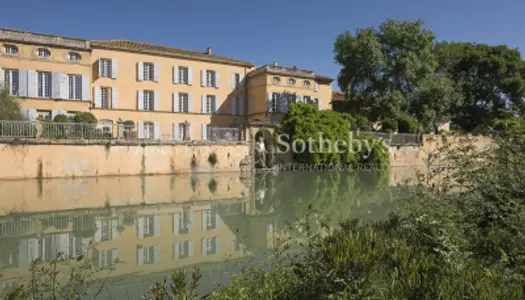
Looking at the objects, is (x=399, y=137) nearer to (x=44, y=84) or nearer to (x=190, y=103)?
(x=190, y=103)

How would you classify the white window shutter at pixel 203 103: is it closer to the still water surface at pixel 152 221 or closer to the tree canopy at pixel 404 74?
the tree canopy at pixel 404 74

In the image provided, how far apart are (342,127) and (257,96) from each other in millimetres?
9112

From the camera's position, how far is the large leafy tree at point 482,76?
3812 cm

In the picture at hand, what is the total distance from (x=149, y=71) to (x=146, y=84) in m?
1.04

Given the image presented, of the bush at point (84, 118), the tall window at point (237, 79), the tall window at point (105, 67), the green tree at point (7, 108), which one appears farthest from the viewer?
the tall window at point (237, 79)

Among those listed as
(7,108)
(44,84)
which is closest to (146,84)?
(44,84)

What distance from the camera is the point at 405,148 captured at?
3384 centimetres

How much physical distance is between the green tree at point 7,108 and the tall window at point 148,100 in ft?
32.3

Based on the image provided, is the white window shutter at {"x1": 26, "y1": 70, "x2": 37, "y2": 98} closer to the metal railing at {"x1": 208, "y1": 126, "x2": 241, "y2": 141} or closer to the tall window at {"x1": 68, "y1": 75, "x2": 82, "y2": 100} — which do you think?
the tall window at {"x1": 68, "y1": 75, "x2": 82, "y2": 100}

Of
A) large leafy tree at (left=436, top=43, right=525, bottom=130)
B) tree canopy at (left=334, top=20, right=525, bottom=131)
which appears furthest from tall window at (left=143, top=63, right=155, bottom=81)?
large leafy tree at (left=436, top=43, right=525, bottom=130)

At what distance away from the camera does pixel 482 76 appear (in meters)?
39.3

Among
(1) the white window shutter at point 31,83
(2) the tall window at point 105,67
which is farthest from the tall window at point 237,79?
(1) the white window shutter at point 31,83

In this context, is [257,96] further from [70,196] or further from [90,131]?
[70,196]

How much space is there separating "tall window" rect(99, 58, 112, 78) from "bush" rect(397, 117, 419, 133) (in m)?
23.5
